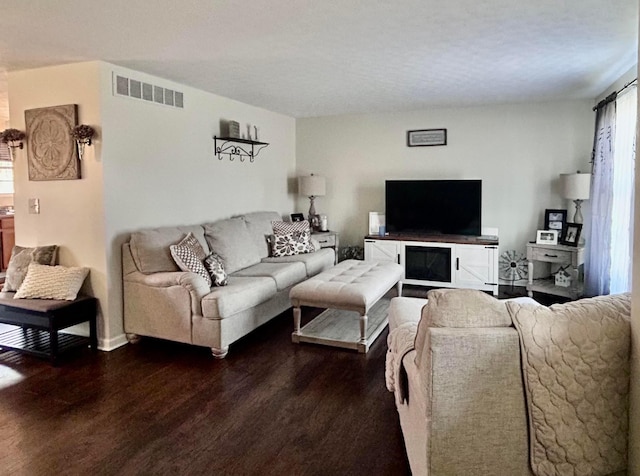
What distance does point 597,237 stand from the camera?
439 cm

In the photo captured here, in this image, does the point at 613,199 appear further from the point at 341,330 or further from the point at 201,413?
the point at 201,413

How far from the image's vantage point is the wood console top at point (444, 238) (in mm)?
5375

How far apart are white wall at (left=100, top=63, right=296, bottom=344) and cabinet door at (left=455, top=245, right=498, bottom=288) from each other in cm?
256

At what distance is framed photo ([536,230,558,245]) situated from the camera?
525 cm

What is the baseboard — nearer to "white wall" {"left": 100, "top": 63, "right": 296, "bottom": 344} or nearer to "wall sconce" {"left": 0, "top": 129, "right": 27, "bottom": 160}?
"white wall" {"left": 100, "top": 63, "right": 296, "bottom": 344}

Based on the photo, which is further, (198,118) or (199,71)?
(198,118)

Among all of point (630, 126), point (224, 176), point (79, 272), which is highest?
point (630, 126)

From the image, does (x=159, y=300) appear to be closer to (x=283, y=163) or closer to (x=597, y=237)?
(x=283, y=163)

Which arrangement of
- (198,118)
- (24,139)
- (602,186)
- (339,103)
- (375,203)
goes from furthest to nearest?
1. (375,203)
2. (339,103)
3. (198,118)
4. (602,186)
5. (24,139)

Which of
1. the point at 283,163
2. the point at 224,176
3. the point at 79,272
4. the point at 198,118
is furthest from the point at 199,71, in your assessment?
the point at 283,163

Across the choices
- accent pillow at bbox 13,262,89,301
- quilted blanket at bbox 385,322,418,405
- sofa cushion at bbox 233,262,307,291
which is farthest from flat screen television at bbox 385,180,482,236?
accent pillow at bbox 13,262,89,301

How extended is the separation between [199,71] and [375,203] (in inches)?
129

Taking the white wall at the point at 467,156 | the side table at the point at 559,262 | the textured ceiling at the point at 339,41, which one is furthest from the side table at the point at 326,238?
the side table at the point at 559,262

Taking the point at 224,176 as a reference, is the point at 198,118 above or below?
above
